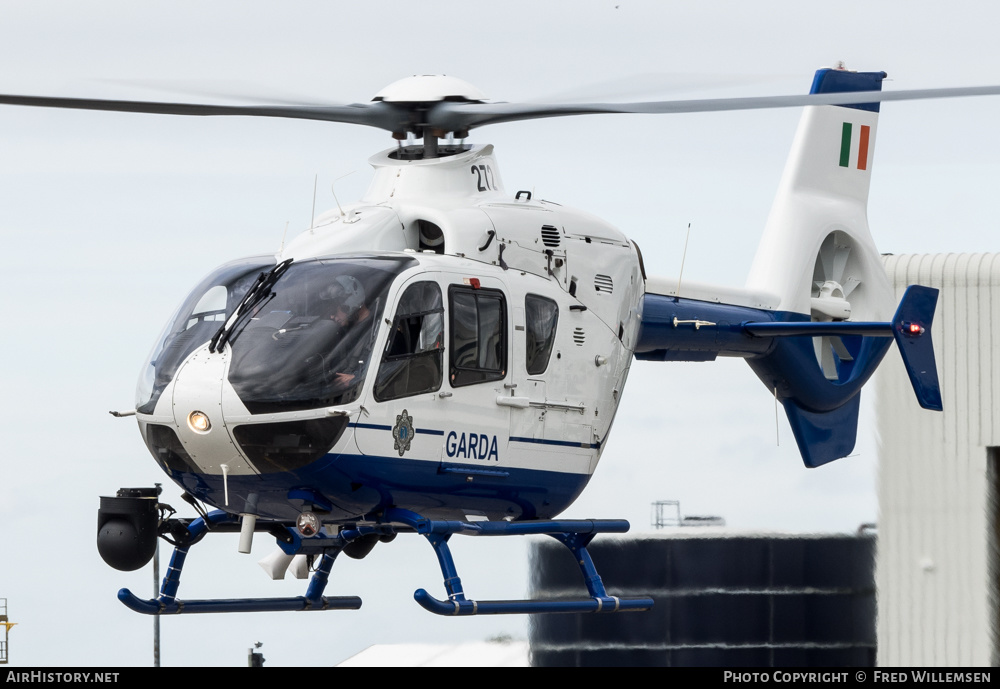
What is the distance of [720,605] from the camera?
74.6ft

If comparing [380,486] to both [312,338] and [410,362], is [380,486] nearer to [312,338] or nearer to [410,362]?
[410,362]

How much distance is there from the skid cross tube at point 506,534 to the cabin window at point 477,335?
3.60ft

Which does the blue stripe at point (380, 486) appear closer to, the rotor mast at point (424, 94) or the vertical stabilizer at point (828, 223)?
the rotor mast at point (424, 94)

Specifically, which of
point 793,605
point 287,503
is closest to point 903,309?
point 287,503

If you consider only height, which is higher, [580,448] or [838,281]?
[838,281]

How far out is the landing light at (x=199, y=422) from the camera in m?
11.6

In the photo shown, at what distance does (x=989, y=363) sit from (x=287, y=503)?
37.5 feet

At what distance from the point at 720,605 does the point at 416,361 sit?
39.0ft

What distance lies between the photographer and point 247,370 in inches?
456

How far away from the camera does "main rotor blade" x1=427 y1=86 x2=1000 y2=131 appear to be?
1190 centimetres

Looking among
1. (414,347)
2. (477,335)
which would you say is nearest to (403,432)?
(414,347)

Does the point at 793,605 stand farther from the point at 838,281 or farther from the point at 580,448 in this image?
the point at 580,448

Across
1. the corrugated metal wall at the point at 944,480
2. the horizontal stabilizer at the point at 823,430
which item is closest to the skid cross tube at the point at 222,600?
the horizontal stabilizer at the point at 823,430

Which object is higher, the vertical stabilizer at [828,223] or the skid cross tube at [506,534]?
the vertical stabilizer at [828,223]
